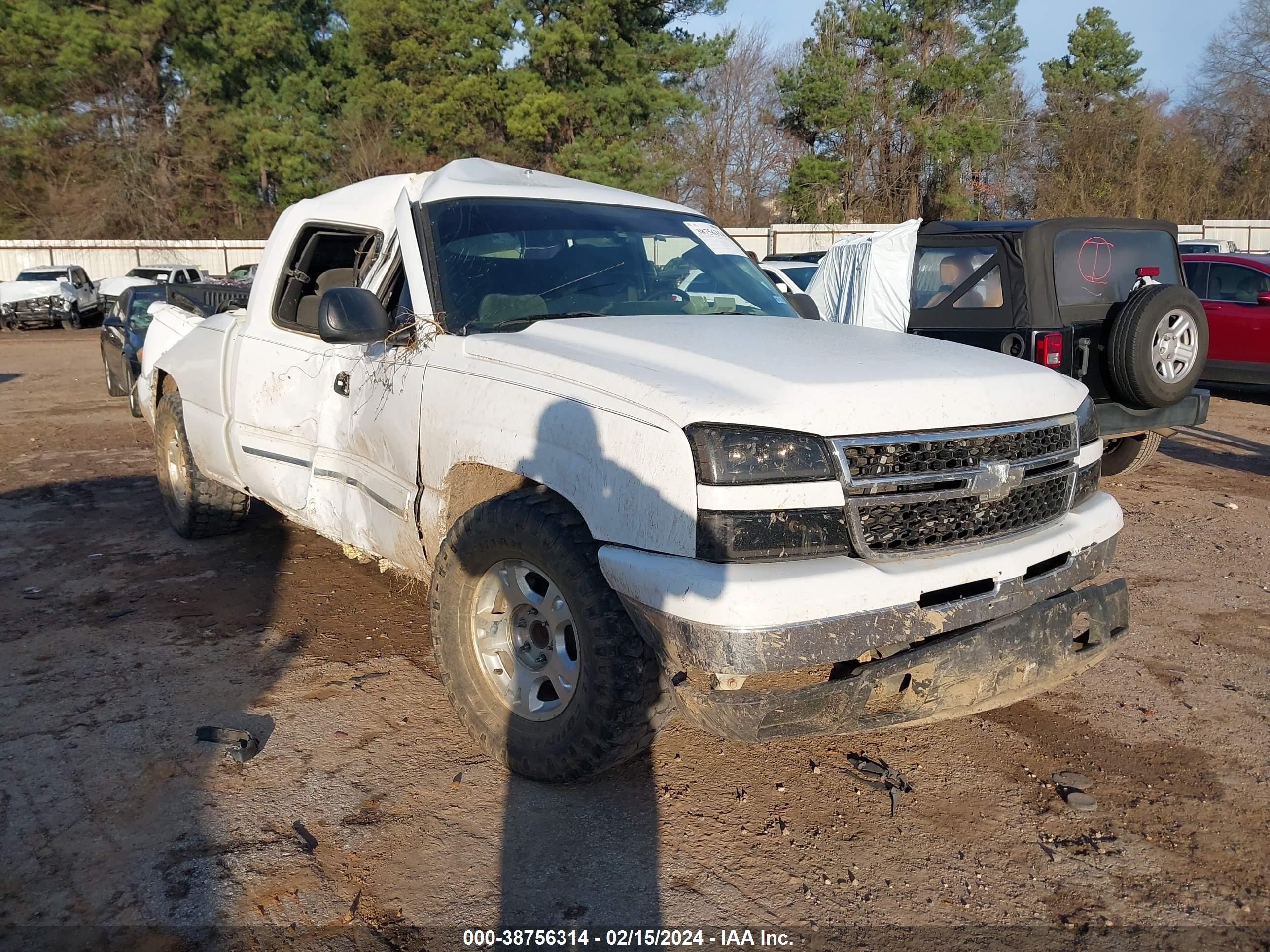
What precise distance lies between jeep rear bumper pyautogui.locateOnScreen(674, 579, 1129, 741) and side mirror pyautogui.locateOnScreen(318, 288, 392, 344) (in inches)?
70.1

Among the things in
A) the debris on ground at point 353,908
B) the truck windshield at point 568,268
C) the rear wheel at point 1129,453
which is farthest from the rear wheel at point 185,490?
the rear wheel at point 1129,453

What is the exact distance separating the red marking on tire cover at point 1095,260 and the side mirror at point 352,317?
17.4ft

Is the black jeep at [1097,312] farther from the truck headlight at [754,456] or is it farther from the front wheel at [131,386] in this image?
the front wheel at [131,386]

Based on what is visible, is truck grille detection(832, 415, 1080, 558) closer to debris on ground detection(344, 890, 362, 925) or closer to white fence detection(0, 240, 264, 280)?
debris on ground detection(344, 890, 362, 925)

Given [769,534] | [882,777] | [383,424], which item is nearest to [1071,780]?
[882,777]

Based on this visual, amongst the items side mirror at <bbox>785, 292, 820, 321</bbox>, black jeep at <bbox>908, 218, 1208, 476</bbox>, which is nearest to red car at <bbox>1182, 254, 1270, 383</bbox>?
black jeep at <bbox>908, 218, 1208, 476</bbox>

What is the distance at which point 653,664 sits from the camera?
294cm

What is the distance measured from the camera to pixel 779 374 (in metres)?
2.92

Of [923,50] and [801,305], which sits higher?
[923,50]

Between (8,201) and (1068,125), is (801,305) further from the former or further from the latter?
(8,201)

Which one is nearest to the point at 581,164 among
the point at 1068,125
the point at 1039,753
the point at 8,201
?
the point at 1068,125

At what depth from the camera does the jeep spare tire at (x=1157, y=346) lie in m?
6.45

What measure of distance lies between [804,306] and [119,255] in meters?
39.8

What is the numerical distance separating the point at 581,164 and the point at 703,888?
3128 centimetres
